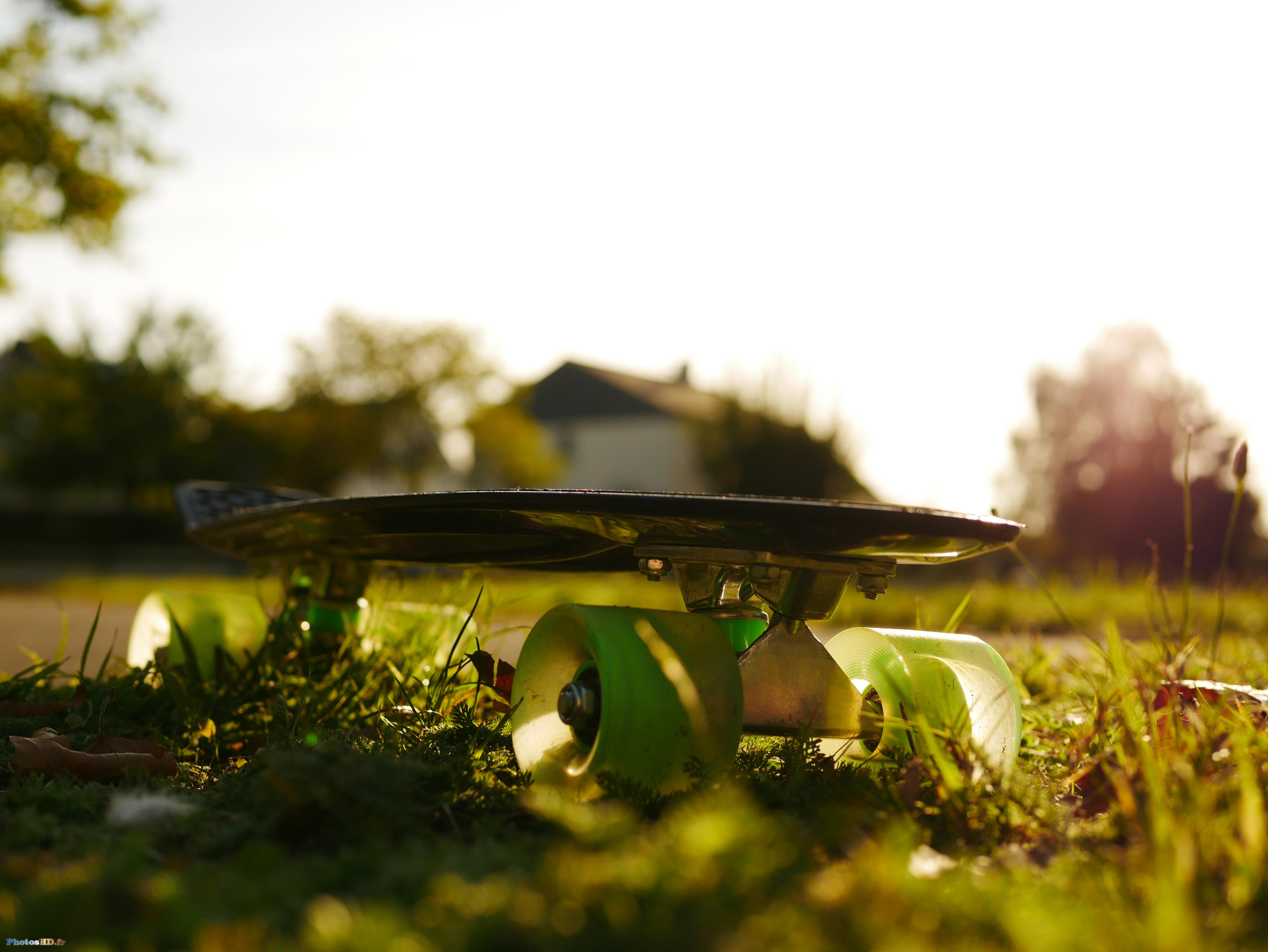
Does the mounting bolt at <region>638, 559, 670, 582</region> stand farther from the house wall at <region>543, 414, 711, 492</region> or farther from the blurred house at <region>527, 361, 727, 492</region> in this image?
the house wall at <region>543, 414, 711, 492</region>

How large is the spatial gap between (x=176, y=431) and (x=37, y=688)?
28807 mm

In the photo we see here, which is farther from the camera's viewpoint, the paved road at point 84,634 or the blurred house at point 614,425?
the blurred house at point 614,425

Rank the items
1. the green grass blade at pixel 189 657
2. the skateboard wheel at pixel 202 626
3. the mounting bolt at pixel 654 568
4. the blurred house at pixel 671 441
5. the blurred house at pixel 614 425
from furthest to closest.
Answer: the blurred house at pixel 614 425 < the blurred house at pixel 671 441 < the skateboard wheel at pixel 202 626 < the green grass blade at pixel 189 657 < the mounting bolt at pixel 654 568

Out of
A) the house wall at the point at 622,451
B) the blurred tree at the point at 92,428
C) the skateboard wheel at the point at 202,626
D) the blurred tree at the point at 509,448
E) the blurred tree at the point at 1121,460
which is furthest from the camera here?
the house wall at the point at 622,451

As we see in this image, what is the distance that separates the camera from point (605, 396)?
3791cm

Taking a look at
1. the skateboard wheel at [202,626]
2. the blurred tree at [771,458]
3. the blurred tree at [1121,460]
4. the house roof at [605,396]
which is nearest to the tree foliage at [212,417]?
the house roof at [605,396]

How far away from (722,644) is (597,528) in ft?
1.27

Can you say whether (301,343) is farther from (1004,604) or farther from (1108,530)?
(1004,604)

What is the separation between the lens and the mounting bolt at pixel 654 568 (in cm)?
192

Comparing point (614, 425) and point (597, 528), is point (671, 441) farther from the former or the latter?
point (597, 528)

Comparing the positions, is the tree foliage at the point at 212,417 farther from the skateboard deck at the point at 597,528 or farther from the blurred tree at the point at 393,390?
the skateboard deck at the point at 597,528

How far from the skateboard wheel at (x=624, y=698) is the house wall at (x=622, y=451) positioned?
1202 inches

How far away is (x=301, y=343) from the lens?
35.7 meters

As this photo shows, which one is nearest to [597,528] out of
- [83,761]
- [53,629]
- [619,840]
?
[619,840]
